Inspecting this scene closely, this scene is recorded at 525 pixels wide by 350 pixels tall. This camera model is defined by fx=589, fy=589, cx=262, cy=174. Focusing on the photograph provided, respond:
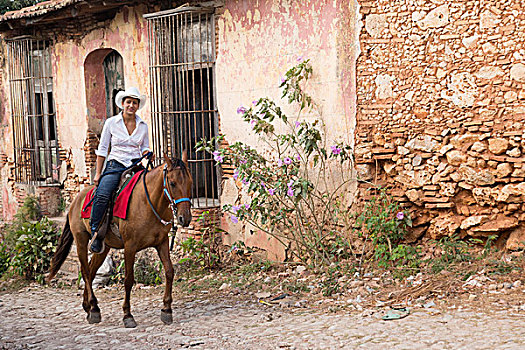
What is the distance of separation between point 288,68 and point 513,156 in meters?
3.04

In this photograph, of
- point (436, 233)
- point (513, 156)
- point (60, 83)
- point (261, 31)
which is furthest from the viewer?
point (60, 83)

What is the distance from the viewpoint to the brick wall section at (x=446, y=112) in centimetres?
616

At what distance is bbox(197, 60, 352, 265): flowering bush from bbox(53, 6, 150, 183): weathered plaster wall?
2.83 m

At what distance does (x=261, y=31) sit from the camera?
8.02 metres

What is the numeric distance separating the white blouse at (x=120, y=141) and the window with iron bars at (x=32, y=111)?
5636 millimetres

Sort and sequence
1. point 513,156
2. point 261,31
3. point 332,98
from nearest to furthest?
1. point 513,156
2. point 332,98
3. point 261,31

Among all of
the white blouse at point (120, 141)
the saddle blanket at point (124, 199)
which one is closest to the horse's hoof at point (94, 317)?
the saddle blanket at point (124, 199)

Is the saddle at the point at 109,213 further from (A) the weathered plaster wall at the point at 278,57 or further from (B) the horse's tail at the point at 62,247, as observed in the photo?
(A) the weathered plaster wall at the point at 278,57

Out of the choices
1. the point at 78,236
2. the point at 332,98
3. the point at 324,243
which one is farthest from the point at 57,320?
the point at 332,98

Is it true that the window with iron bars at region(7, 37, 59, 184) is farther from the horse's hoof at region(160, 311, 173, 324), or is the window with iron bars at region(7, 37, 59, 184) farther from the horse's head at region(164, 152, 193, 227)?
the horse's head at region(164, 152, 193, 227)

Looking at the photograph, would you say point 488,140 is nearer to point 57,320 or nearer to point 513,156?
point 513,156

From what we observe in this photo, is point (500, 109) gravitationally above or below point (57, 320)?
above

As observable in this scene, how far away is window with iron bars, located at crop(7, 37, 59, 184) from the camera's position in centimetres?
1166

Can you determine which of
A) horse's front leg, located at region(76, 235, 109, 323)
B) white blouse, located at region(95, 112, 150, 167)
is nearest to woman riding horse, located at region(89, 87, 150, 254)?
white blouse, located at region(95, 112, 150, 167)
